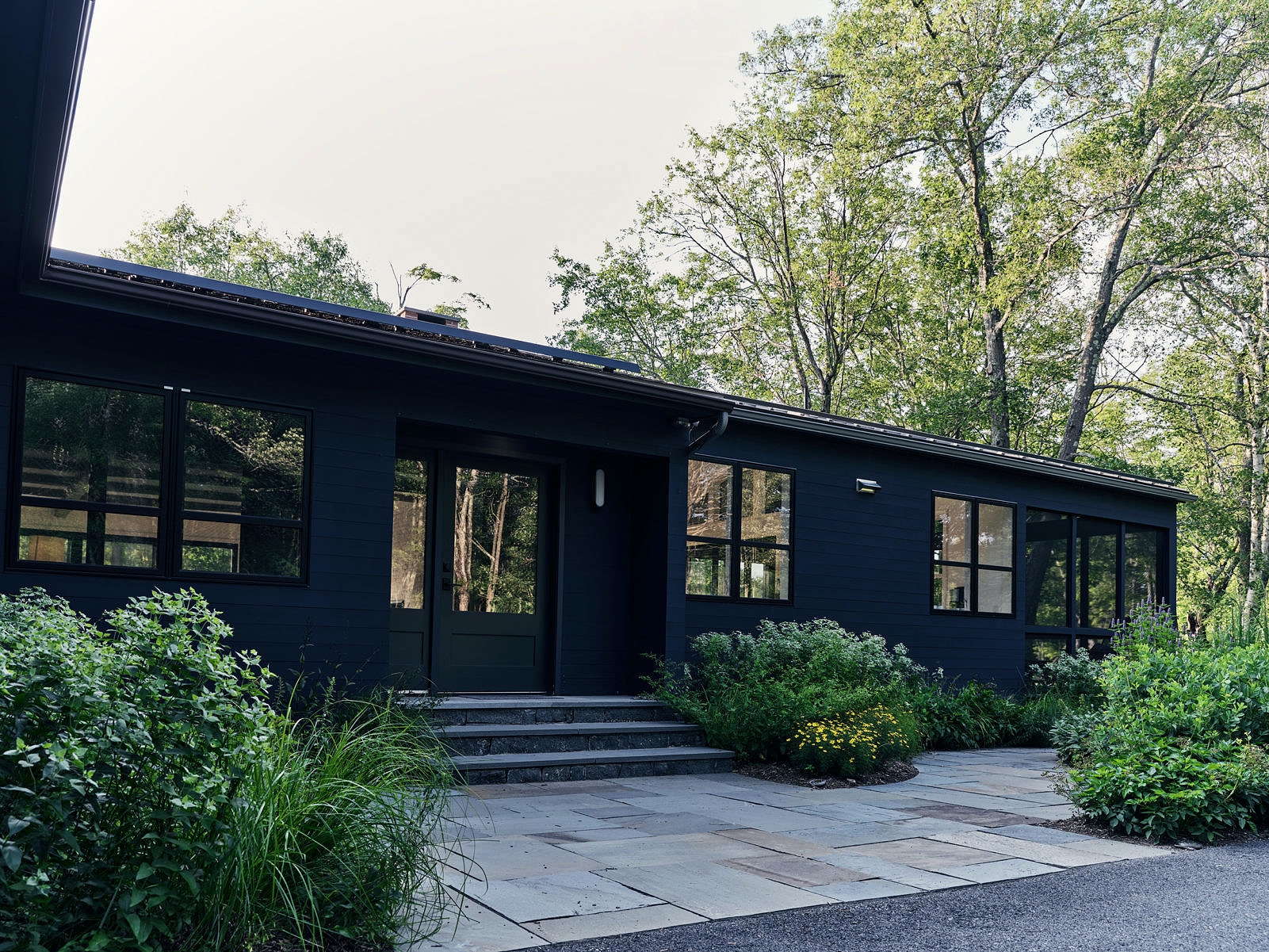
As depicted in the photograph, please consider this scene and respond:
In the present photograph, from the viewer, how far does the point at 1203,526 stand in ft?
67.8

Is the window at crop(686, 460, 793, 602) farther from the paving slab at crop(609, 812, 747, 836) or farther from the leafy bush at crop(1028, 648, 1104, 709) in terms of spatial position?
the leafy bush at crop(1028, 648, 1104, 709)

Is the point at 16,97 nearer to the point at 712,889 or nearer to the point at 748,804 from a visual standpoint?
the point at 712,889

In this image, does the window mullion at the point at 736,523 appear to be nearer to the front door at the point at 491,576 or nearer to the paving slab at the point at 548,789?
the front door at the point at 491,576

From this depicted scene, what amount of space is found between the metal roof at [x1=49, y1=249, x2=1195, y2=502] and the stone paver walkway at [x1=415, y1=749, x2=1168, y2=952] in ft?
9.82

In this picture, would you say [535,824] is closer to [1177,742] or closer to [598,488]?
[598,488]

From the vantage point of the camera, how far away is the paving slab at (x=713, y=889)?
11.9 feet

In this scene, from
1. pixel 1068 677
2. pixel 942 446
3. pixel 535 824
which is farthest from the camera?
pixel 1068 677

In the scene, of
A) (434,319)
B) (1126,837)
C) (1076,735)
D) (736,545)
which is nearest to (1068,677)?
(1076,735)

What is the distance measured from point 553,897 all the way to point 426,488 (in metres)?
4.34

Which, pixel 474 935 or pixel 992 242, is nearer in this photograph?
pixel 474 935

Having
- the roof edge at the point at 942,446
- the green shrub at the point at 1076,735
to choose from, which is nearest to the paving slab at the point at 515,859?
the green shrub at the point at 1076,735

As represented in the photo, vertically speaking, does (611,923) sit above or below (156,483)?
below

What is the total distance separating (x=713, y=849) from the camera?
15.0 feet

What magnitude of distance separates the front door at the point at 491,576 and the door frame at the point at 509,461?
0.07 feet
